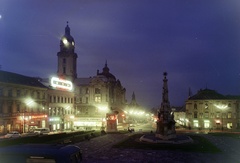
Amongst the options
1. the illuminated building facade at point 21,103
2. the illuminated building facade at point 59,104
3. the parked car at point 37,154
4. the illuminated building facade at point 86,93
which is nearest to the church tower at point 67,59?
the illuminated building facade at point 86,93

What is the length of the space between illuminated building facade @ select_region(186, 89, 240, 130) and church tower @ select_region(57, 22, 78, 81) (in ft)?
136

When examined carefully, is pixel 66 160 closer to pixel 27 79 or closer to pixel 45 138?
pixel 45 138

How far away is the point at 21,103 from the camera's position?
62.6 m

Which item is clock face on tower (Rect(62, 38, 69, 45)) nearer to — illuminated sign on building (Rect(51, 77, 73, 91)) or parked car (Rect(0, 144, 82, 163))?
illuminated sign on building (Rect(51, 77, 73, 91))

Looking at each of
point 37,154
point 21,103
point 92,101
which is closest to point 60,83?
point 21,103

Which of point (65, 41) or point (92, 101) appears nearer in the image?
point (92, 101)

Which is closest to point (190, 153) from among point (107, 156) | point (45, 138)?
point (107, 156)

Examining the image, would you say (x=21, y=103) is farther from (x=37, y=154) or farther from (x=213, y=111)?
(x=213, y=111)

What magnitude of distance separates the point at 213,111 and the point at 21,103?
56038mm

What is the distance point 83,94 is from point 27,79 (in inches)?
1325

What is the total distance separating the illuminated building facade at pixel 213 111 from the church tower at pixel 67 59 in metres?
41.4

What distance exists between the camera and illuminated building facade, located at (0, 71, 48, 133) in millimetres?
57188

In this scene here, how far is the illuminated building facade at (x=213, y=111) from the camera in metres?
86.6

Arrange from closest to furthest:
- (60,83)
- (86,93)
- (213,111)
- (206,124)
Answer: (60,83), (213,111), (206,124), (86,93)
